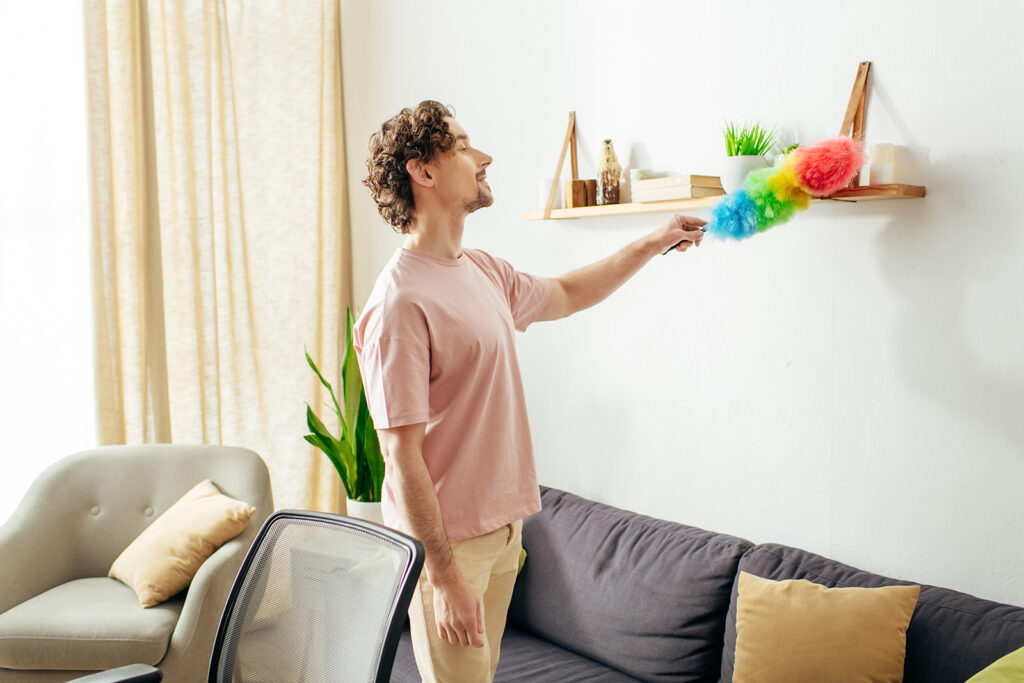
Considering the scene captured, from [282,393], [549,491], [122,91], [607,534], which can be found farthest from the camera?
[282,393]

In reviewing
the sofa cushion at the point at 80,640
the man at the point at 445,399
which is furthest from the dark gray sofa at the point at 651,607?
the sofa cushion at the point at 80,640

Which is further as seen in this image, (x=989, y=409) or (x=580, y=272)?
(x=580, y=272)

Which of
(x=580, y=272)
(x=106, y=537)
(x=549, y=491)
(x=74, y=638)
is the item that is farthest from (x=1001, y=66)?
(x=106, y=537)

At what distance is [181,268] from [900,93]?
254cm

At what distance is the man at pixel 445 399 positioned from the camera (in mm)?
1535

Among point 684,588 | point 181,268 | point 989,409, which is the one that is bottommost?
point 684,588

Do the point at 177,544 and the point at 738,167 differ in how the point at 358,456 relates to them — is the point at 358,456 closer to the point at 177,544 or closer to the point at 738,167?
the point at 177,544

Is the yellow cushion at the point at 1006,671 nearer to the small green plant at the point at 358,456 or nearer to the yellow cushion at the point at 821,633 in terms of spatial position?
the yellow cushion at the point at 821,633

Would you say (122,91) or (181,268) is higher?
(122,91)

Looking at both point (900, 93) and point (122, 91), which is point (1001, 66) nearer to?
point (900, 93)

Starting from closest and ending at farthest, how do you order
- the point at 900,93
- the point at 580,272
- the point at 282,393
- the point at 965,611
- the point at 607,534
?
the point at 965,611 → the point at 900,93 → the point at 580,272 → the point at 607,534 → the point at 282,393

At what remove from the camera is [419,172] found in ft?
5.56

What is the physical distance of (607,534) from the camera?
240cm

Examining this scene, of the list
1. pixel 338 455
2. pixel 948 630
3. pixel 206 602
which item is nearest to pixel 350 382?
pixel 338 455
